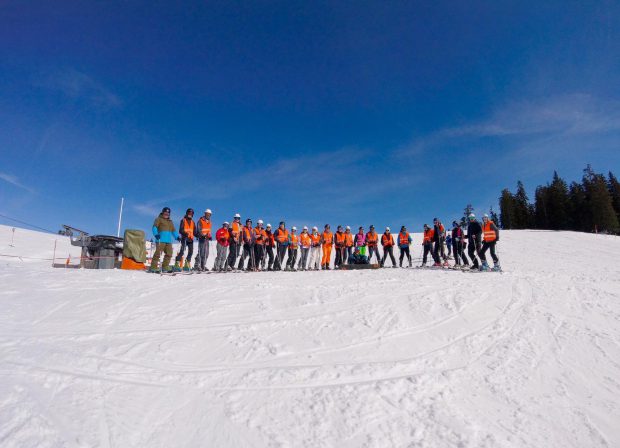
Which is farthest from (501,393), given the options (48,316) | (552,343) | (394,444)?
(48,316)

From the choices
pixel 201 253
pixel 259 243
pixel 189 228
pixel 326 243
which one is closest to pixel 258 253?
pixel 259 243

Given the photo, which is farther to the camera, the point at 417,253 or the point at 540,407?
the point at 417,253

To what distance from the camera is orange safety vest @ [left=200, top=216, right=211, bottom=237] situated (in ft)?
34.4

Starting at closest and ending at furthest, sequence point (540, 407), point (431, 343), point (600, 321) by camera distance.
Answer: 1. point (540, 407)
2. point (431, 343)
3. point (600, 321)

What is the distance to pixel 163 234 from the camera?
9.62 m

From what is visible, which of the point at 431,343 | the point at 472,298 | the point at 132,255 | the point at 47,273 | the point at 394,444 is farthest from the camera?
the point at 132,255

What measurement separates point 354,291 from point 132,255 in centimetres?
1114

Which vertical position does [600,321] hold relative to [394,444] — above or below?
above

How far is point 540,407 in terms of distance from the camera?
2893mm

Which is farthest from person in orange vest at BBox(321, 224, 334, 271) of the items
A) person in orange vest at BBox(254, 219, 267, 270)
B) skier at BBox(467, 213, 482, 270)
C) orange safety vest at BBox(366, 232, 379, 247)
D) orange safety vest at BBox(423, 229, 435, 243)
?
skier at BBox(467, 213, 482, 270)

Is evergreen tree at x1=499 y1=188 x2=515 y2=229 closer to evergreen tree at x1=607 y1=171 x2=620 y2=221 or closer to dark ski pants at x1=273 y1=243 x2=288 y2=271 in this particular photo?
evergreen tree at x1=607 y1=171 x2=620 y2=221

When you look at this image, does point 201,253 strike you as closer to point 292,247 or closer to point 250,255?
point 250,255

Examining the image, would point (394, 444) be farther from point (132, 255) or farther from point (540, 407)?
point (132, 255)

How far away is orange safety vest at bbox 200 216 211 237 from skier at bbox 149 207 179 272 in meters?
0.89
